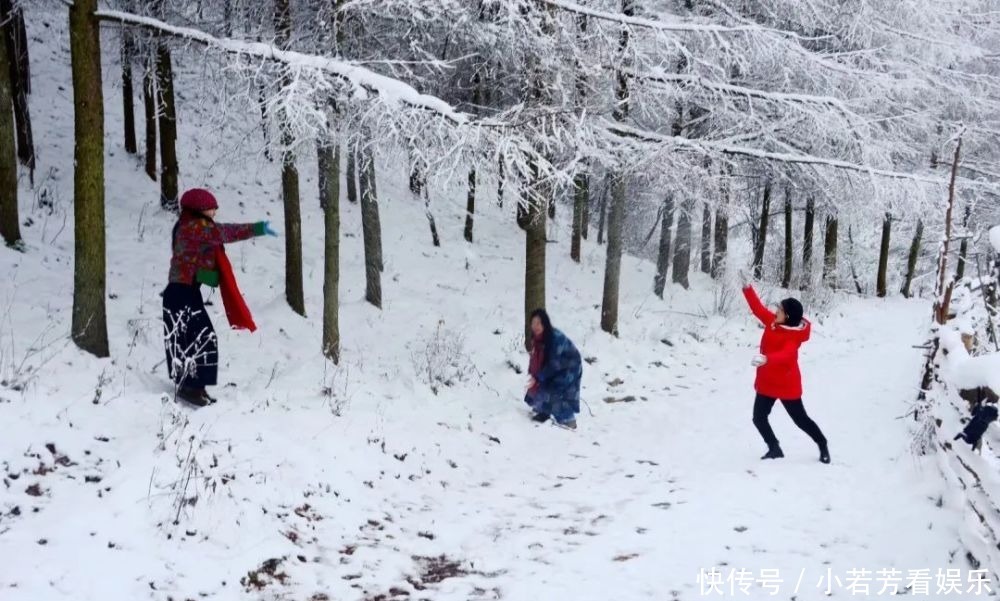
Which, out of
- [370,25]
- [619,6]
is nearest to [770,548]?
[370,25]

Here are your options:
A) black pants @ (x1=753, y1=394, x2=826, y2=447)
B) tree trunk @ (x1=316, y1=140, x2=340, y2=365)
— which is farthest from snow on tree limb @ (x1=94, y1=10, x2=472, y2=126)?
black pants @ (x1=753, y1=394, x2=826, y2=447)

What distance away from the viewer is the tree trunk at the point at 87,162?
571 centimetres

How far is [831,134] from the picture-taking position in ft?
33.9

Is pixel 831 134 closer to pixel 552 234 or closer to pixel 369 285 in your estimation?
pixel 369 285

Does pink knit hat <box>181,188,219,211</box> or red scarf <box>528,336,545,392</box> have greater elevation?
pink knit hat <box>181,188,219,211</box>

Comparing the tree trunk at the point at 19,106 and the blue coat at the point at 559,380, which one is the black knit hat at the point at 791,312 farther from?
the tree trunk at the point at 19,106

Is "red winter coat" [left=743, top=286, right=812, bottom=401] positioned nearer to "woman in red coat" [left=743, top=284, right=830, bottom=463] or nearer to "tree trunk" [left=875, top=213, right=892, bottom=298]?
"woman in red coat" [left=743, top=284, right=830, bottom=463]

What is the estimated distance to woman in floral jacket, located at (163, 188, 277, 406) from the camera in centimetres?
586

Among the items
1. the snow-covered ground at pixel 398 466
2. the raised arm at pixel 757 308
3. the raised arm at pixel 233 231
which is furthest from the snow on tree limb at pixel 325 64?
the raised arm at pixel 757 308

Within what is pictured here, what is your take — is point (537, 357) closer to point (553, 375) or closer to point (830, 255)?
point (553, 375)

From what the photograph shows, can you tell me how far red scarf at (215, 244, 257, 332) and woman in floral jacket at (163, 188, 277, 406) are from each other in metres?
0.01

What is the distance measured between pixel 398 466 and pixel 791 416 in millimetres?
3751

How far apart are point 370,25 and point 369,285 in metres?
4.20

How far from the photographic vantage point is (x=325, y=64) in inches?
237
